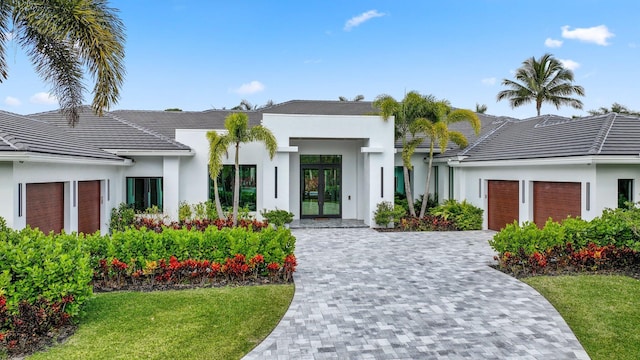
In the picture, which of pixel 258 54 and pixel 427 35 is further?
pixel 258 54

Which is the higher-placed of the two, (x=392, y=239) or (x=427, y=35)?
(x=427, y=35)

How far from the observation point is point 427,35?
2194cm

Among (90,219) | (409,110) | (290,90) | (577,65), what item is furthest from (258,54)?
(577,65)

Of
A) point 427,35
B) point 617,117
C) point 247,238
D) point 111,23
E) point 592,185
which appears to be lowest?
point 247,238

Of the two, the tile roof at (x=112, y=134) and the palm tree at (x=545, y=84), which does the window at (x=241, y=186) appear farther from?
the palm tree at (x=545, y=84)

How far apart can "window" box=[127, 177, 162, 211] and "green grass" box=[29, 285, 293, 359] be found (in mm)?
9991

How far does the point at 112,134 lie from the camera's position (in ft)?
59.2

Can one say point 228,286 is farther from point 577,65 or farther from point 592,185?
point 577,65

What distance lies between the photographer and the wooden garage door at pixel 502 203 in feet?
54.3

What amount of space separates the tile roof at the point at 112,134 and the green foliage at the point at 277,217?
4.55 metres

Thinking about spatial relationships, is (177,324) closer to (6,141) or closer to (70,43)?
(6,141)

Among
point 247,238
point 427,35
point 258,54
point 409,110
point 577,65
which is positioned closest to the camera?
point 247,238

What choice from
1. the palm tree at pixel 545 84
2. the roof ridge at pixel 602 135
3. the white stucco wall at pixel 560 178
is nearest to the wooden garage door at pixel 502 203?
the white stucco wall at pixel 560 178

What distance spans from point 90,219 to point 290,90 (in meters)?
25.2
